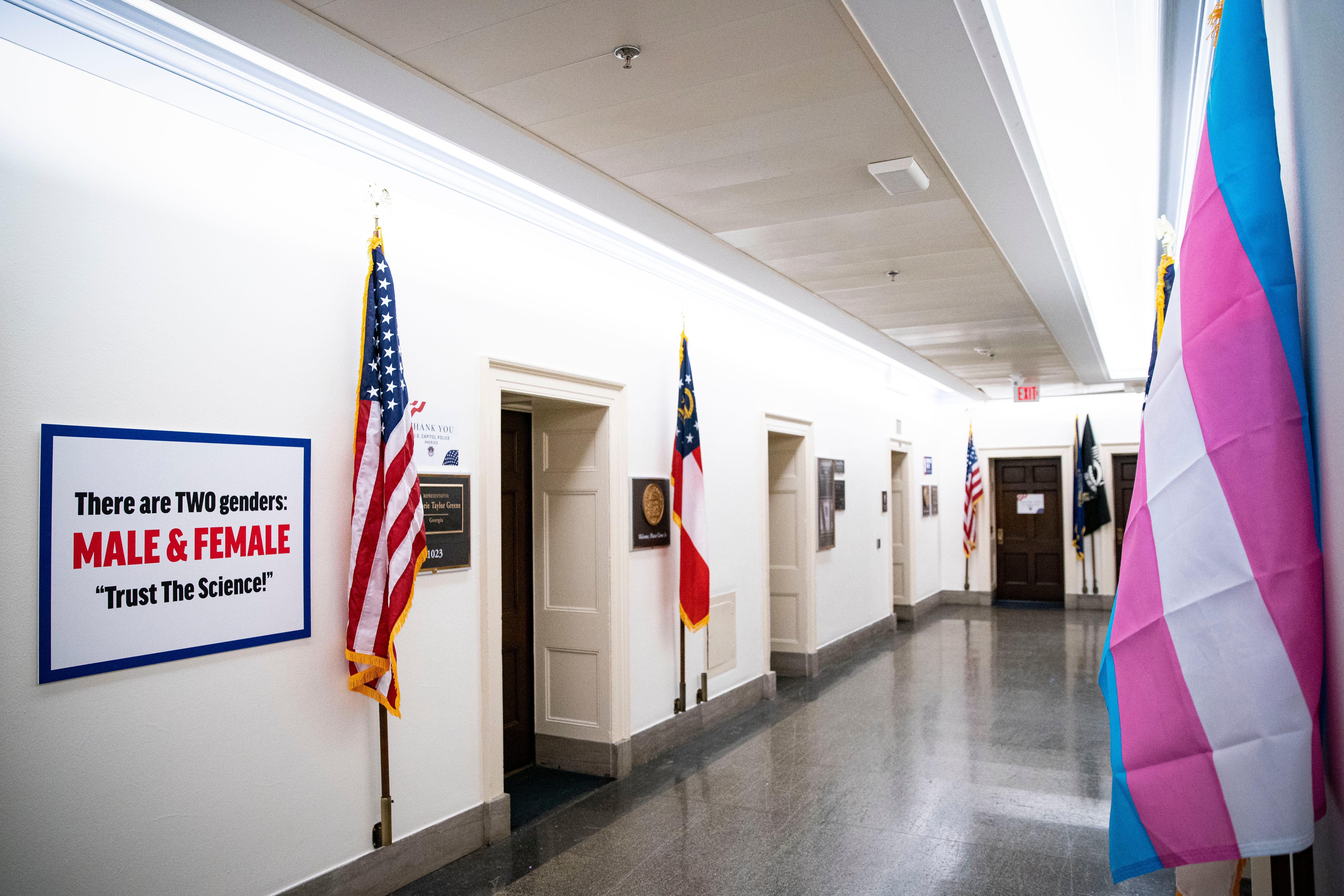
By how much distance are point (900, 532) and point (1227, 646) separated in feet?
36.6

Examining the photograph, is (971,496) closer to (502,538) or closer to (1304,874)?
(502,538)

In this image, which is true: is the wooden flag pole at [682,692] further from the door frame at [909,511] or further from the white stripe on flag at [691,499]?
the door frame at [909,511]

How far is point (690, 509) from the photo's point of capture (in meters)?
5.86

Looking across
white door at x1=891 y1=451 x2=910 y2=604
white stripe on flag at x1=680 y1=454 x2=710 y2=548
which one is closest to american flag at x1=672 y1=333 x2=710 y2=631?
white stripe on flag at x1=680 y1=454 x2=710 y2=548

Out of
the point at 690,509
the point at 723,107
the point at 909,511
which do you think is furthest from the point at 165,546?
the point at 909,511

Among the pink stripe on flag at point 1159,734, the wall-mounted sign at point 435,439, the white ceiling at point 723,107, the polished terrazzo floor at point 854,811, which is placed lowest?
the polished terrazzo floor at point 854,811

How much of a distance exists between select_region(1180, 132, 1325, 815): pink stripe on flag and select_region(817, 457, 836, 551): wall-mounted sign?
7314 mm

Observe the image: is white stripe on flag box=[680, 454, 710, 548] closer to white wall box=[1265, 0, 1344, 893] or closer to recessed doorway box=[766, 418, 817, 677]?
recessed doorway box=[766, 418, 817, 677]

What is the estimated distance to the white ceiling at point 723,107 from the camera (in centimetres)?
255

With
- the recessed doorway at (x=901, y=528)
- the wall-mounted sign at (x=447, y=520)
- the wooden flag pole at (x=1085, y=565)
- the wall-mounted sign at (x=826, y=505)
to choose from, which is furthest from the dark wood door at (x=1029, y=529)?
the wall-mounted sign at (x=447, y=520)

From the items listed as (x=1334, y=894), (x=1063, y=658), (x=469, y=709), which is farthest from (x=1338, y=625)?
(x=1063, y=658)

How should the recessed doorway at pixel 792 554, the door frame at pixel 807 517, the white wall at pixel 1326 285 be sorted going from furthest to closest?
the recessed doorway at pixel 792 554, the door frame at pixel 807 517, the white wall at pixel 1326 285

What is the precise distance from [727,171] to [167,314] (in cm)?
229

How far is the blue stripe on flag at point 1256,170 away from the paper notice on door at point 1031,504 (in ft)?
42.5
